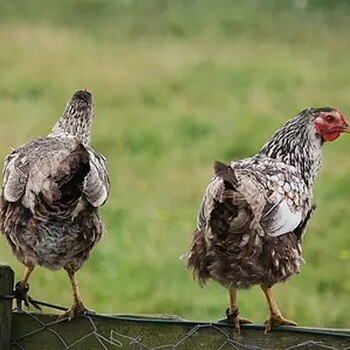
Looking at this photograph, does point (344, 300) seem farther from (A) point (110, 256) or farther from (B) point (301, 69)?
(B) point (301, 69)

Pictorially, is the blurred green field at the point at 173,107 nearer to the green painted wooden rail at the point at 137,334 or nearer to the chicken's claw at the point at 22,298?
the chicken's claw at the point at 22,298

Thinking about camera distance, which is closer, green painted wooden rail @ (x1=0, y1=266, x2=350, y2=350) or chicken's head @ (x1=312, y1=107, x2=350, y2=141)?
green painted wooden rail @ (x1=0, y1=266, x2=350, y2=350)

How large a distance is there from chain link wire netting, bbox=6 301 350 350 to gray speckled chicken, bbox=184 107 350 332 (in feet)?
0.73

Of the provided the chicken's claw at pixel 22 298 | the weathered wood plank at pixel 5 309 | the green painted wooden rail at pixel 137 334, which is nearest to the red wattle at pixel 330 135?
the chicken's claw at pixel 22 298

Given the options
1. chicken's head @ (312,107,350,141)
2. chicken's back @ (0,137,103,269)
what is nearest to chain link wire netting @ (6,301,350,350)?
chicken's back @ (0,137,103,269)

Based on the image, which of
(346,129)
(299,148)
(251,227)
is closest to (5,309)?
(251,227)

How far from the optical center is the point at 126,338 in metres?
3.47

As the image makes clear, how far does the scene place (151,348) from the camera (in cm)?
344

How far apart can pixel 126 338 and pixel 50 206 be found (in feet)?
2.89

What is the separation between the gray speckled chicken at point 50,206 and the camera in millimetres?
4122

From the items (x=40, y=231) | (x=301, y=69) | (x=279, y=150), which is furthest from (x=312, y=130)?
(x=301, y=69)

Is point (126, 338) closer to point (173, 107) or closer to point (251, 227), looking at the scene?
point (251, 227)

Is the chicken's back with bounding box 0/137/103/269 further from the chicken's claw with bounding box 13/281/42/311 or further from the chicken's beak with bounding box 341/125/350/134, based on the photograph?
the chicken's beak with bounding box 341/125/350/134

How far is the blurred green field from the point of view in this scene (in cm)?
781
